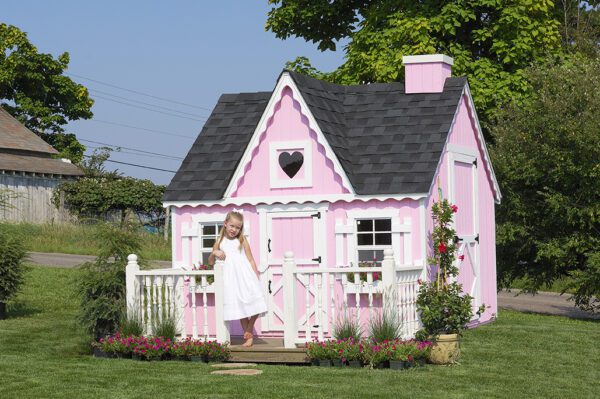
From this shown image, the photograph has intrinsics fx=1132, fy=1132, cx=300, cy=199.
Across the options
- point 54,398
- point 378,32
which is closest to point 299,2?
point 378,32

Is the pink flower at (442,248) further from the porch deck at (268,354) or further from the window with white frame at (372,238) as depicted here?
the porch deck at (268,354)

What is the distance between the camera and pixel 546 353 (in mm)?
16547

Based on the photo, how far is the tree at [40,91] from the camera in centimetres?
5334

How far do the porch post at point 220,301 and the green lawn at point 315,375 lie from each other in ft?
2.78

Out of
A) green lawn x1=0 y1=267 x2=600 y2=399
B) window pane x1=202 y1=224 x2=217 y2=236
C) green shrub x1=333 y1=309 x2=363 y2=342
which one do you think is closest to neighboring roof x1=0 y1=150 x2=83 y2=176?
green lawn x1=0 y1=267 x2=600 y2=399

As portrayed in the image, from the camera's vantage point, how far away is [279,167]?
709 inches

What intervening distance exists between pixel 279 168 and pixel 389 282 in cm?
374

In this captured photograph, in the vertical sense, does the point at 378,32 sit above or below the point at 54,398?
above

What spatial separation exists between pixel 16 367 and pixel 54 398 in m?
2.53

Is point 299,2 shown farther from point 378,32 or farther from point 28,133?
point 28,133

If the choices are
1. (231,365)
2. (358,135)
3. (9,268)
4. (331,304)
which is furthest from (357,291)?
(9,268)

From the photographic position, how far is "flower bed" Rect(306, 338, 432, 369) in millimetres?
14297

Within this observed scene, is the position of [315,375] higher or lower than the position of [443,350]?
lower

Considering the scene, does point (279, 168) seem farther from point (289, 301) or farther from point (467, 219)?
point (467, 219)
